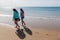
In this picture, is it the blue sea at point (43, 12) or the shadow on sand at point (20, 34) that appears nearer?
the shadow on sand at point (20, 34)

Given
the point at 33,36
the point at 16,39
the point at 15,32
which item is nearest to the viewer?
the point at 16,39

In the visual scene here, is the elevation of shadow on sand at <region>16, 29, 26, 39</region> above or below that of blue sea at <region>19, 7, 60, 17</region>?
above

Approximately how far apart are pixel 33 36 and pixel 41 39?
3.06ft

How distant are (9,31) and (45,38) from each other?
10.6 feet

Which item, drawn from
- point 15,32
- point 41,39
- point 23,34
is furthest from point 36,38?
point 15,32

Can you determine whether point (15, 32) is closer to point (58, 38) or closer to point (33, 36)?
point (33, 36)

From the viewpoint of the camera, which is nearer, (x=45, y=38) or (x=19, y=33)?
(x=45, y=38)

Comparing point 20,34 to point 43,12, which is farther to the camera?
point 43,12

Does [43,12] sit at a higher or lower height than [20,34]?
lower

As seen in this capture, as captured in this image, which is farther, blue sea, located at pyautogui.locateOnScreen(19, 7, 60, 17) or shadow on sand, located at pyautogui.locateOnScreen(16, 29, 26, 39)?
blue sea, located at pyautogui.locateOnScreen(19, 7, 60, 17)

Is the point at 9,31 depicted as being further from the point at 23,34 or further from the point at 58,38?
the point at 58,38

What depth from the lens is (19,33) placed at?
13.5 m

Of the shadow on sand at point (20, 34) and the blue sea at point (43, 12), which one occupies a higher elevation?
the shadow on sand at point (20, 34)

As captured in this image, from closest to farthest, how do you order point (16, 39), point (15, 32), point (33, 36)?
point (16, 39), point (33, 36), point (15, 32)
